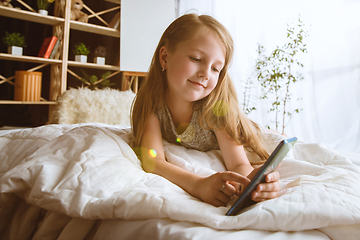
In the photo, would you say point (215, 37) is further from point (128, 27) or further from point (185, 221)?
point (128, 27)

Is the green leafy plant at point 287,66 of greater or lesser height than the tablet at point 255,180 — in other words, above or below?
above

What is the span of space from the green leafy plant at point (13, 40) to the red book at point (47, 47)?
0.59 feet

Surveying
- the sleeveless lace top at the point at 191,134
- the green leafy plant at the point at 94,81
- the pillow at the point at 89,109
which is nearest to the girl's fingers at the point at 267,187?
the sleeveless lace top at the point at 191,134

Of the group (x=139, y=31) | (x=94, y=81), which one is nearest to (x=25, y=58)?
(x=94, y=81)

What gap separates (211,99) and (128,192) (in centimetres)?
55

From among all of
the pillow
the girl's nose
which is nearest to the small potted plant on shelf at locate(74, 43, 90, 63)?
the pillow

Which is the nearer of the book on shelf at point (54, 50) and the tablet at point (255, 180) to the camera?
the tablet at point (255, 180)

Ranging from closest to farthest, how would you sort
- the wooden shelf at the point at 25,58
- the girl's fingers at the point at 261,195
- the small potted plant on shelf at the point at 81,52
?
the girl's fingers at the point at 261,195 < the wooden shelf at the point at 25,58 < the small potted plant on shelf at the point at 81,52

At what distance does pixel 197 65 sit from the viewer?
819mm

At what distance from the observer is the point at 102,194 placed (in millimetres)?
486

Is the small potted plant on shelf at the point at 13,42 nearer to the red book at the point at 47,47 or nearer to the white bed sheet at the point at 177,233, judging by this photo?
the red book at the point at 47,47

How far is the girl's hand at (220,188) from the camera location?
1.76ft

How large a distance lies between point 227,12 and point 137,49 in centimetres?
107

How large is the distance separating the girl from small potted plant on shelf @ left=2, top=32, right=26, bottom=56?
1.89 meters
